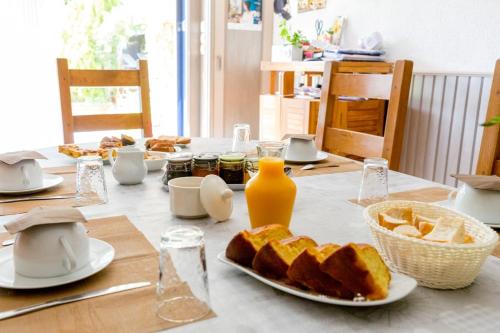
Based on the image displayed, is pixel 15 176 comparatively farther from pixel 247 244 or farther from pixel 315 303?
pixel 315 303

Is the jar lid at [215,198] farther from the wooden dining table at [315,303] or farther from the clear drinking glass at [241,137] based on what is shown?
the clear drinking glass at [241,137]

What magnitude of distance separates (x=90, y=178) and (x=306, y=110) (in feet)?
6.11

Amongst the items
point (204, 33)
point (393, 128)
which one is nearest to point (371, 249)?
point (393, 128)

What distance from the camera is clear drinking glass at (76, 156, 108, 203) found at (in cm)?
106

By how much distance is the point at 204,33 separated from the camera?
3.54 metres

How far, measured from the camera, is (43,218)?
63 centimetres

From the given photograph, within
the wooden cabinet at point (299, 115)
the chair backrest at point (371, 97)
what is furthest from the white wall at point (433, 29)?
the chair backrest at point (371, 97)

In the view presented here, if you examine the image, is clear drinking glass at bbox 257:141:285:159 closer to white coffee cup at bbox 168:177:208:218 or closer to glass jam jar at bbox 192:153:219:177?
glass jam jar at bbox 192:153:219:177

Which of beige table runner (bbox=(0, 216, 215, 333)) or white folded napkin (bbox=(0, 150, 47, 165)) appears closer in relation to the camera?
beige table runner (bbox=(0, 216, 215, 333))

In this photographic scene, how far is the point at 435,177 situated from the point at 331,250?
208 cm

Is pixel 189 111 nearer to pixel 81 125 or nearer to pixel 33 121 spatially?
pixel 33 121

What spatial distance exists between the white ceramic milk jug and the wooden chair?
852 mm

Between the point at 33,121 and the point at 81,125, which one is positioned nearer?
the point at 81,125

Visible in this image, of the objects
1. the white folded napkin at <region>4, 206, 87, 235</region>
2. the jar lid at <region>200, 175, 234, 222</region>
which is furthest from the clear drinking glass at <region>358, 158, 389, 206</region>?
the white folded napkin at <region>4, 206, 87, 235</region>
